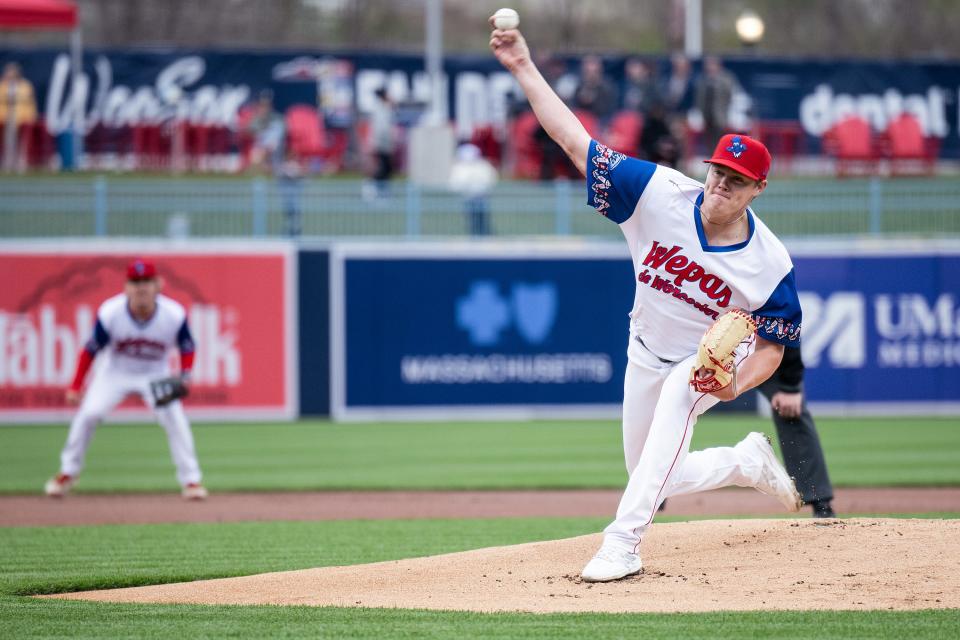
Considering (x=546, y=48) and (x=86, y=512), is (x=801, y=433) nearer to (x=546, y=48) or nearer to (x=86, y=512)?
(x=86, y=512)

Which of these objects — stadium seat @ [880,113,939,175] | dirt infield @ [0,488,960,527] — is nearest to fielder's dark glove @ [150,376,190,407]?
dirt infield @ [0,488,960,527]

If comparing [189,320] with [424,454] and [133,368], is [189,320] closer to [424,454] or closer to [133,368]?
[424,454]

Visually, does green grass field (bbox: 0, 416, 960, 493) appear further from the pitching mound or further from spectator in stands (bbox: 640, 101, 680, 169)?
the pitching mound

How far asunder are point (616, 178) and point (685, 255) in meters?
0.47

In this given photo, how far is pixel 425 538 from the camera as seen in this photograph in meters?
8.34

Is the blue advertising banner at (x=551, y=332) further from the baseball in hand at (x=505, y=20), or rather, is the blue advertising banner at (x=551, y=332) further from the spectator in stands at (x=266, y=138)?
the baseball in hand at (x=505, y=20)

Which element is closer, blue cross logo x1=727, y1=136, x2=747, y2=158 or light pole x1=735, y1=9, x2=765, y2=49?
blue cross logo x1=727, y1=136, x2=747, y2=158

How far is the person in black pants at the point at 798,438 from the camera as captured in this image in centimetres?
793

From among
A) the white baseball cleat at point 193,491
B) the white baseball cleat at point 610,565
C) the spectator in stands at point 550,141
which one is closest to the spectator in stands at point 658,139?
the spectator in stands at point 550,141

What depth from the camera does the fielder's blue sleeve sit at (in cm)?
1074

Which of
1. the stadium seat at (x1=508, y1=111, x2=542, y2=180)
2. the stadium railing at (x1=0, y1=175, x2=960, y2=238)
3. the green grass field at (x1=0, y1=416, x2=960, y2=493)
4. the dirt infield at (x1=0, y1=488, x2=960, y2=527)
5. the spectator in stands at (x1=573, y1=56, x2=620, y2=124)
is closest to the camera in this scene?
the dirt infield at (x1=0, y1=488, x2=960, y2=527)

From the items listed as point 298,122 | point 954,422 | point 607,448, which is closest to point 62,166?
point 298,122

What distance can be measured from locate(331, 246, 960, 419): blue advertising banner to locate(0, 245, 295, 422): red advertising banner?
2.55 ft

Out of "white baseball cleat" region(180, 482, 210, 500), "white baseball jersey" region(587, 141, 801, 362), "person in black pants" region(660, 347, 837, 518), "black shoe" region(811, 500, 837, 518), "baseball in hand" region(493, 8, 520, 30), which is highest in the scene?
"baseball in hand" region(493, 8, 520, 30)
